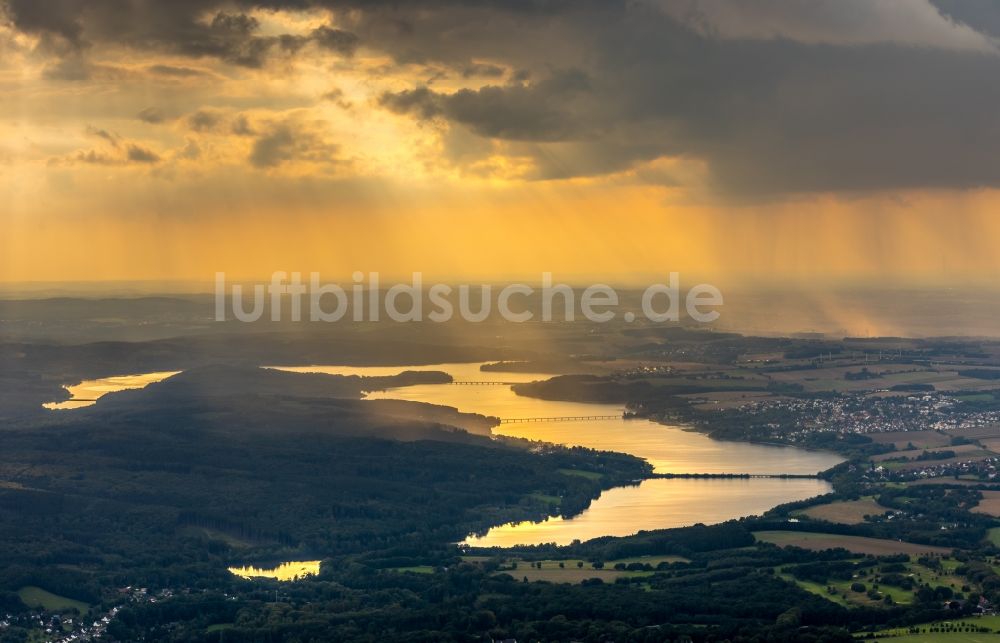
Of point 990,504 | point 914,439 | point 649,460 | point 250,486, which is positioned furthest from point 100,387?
point 990,504

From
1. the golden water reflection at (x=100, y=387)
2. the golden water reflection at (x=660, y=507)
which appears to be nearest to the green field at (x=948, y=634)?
the golden water reflection at (x=660, y=507)

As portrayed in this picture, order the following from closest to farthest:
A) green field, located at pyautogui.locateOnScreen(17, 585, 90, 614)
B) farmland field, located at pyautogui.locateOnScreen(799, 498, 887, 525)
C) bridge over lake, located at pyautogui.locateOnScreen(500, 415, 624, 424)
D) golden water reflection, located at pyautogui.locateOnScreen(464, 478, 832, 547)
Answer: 1. green field, located at pyautogui.locateOnScreen(17, 585, 90, 614)
2. golden water reflection, located at pyautogui.locateOnScreen(464, 478, 832, 547)
3. farmland field, located at pyautogui.locateOnScreen(799, 498, 887, 525)
4. bridge over lake, located at pyautogui.locateOnScreen(500, 415, 624, 424)

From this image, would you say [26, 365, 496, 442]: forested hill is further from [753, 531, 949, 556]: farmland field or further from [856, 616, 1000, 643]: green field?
[856, 616, 1000, 643]: green field

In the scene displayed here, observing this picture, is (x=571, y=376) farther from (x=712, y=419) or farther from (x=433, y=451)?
(x=433, y=451)

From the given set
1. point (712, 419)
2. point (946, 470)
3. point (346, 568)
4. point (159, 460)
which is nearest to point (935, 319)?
point (712, 419)

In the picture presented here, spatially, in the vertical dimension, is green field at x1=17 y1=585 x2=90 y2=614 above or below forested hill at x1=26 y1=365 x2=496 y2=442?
below

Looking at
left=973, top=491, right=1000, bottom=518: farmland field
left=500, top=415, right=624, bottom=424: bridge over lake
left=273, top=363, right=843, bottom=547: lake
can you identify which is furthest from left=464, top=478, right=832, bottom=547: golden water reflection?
left=500, top=415, right=624, bottom=424: bridge over lake

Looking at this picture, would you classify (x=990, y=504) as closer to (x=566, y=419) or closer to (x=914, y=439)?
(x=914, y=439)
